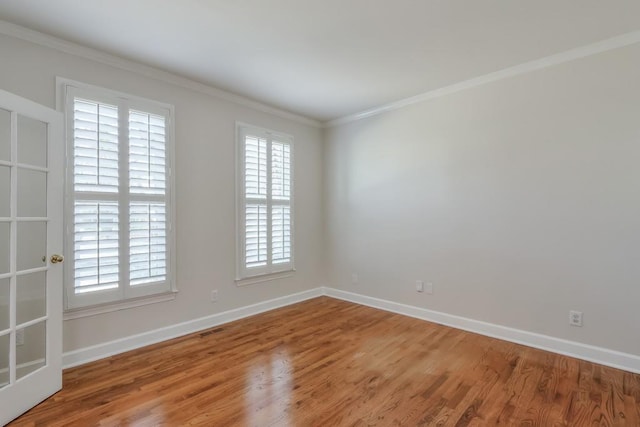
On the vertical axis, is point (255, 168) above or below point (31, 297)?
above

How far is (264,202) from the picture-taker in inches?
159

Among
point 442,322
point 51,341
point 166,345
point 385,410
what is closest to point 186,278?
point 166,345

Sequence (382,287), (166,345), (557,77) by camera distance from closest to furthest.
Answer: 1. (557,77)
2. (166,345)
3. (382,287)

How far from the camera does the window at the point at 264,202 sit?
3801 mm

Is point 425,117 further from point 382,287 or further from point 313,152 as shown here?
point 382,287

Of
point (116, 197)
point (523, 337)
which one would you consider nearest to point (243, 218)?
point (116, 197)

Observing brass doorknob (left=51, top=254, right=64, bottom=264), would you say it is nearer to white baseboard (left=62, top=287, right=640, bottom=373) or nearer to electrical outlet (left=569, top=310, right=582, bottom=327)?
white baseboard (left=62, top=287, right=640, bottom=373)

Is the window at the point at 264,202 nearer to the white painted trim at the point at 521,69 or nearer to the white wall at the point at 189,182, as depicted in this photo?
the white wall at the point at 189,182

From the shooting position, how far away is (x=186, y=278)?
130 inches

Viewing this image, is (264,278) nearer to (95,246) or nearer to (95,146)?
(95,246)

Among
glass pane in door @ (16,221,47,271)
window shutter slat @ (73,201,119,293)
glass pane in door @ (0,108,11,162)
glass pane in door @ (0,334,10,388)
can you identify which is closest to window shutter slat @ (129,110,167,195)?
window shutter slat @ (73,201,119,293)

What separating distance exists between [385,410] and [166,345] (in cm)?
215

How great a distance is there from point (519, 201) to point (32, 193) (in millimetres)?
4015

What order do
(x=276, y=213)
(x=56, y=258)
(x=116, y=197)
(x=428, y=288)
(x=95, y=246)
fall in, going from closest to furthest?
(x=56, y=258) → (x=95, y=246) → (x=116, y=197) → (x=428, y=288) → (x=276, y=213)
